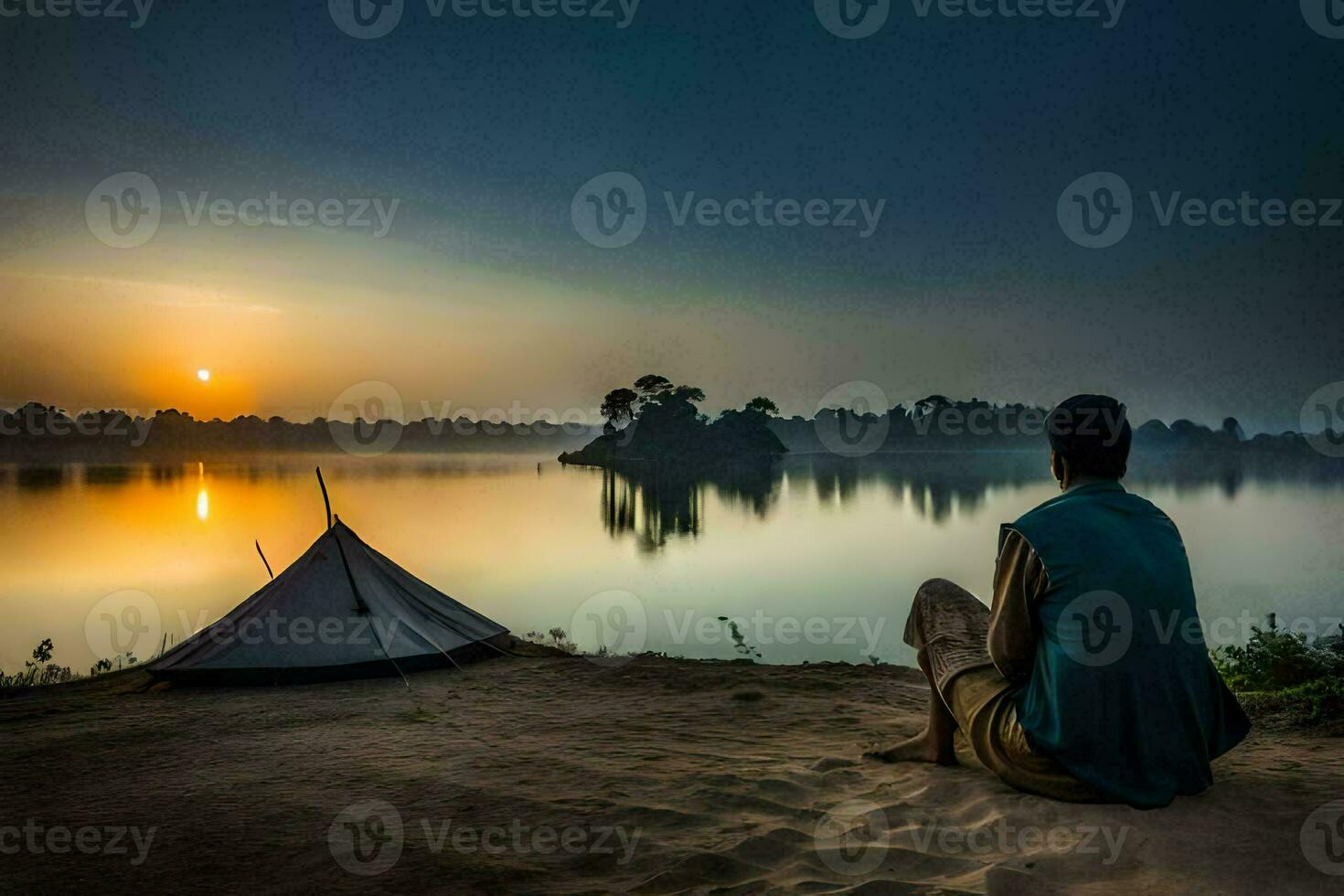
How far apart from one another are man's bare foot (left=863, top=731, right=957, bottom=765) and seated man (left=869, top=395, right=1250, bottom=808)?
0.64 meters

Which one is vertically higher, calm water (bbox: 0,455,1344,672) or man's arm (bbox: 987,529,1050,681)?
man's arm (bbox: 987,529,1050,681)

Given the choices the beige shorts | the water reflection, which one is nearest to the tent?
the beige shorts

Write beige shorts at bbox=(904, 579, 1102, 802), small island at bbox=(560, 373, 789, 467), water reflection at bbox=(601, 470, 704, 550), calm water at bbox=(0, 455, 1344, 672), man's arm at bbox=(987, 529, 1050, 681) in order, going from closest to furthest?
man's arm at bbox=(987, 529, 1050, 681) < beige shorts at bbox=(904, 579, 1102, 802) < calm water at bbox=(0, 455, 1344, 672) < water reflection at bbox=(601, 470, 704, 550) < small island at bbox=(560, 373, 789, 467)

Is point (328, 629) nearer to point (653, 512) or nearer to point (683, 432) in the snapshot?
point (653, 512)

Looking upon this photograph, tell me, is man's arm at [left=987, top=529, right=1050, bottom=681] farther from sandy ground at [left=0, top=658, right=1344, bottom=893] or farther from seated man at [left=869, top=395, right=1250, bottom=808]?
sandy ground at [left=0, top=658, right=1344, bottom=893]

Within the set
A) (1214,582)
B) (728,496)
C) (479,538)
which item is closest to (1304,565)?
(1214,582)

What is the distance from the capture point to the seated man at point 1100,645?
265 cm

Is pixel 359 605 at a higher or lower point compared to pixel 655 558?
higher

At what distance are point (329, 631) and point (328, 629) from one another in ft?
0.08

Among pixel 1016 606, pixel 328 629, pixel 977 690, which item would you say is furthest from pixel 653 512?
pixel 1016 606

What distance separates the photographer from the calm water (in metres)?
11.6

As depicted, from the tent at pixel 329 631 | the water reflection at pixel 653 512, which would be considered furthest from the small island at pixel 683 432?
the tent at pixel 329 631

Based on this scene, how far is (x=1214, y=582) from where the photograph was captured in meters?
14.2

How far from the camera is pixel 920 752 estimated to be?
12.3ft
